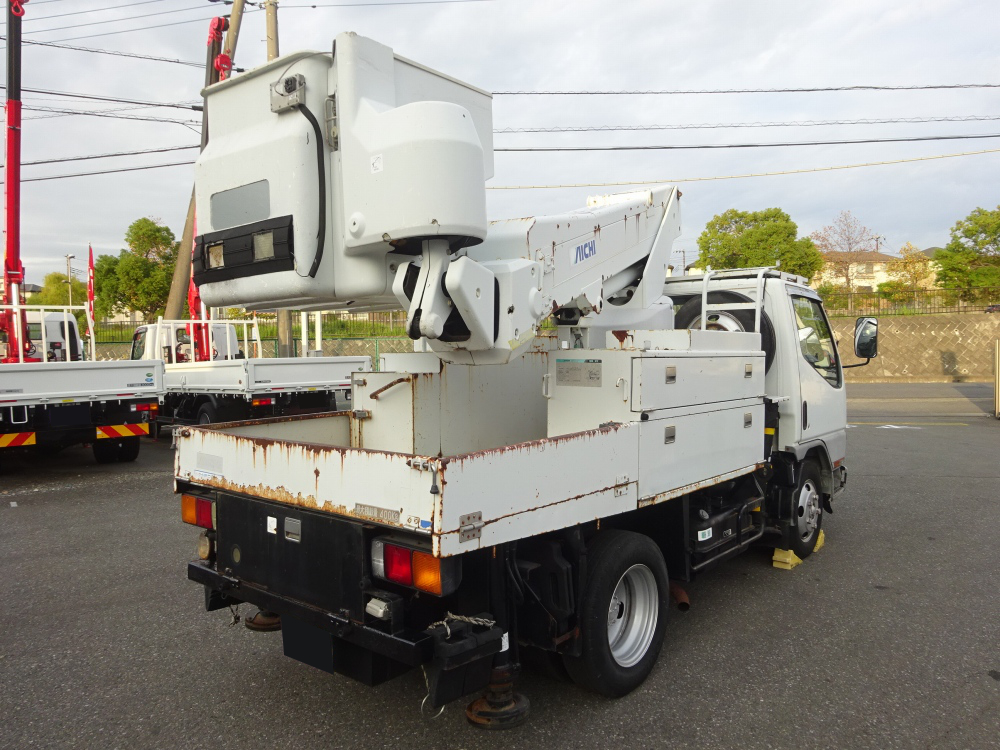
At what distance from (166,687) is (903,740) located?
3.53m

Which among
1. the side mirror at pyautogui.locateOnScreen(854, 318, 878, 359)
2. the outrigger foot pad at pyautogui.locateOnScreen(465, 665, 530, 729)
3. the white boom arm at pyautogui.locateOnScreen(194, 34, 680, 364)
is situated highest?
the white boom arm at pyautogui.locateOnScreen(194, 34, 680, 364)

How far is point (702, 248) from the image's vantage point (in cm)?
4134

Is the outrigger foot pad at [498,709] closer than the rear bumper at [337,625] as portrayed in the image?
No

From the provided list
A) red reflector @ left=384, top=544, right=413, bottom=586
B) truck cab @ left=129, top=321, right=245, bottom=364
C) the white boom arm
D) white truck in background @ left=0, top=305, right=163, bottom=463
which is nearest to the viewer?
red reflector @ left=384, top=544, right=413, bottom=586

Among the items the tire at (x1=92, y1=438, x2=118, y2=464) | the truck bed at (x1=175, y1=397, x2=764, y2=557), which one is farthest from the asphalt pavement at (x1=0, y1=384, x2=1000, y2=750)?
the tire at (x1=92, y1=438, x2=118, y2=464)

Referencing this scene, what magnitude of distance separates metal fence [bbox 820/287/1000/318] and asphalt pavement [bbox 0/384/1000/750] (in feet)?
83.4

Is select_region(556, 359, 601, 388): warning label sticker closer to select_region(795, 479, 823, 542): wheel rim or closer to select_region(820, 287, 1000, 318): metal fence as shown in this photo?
select_region(795, 479, 823, 542): wheel rim

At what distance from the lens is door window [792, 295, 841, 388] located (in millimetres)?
5660

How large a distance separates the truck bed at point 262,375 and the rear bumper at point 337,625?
7002 mm

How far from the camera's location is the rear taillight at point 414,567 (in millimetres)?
2703

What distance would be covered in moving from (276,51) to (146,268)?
17299 millimetres

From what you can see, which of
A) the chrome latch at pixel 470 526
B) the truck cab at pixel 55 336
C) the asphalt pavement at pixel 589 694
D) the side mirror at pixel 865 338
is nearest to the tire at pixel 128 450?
the truck cab at pixel 55 336

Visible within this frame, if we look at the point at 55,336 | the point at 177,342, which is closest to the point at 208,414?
the point at 177,342

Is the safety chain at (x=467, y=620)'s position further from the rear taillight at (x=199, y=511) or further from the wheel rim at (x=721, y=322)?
the wheel rim at (x=721, y=322)
